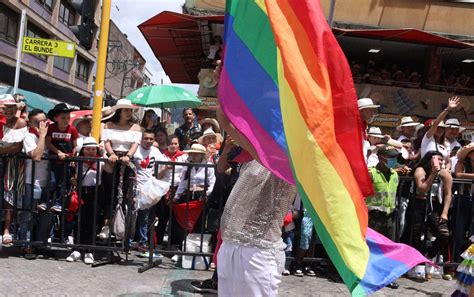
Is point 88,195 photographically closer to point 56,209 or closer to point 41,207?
point 56,209

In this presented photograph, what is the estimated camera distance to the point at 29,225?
603cm

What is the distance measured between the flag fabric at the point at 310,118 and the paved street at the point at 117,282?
3133mm

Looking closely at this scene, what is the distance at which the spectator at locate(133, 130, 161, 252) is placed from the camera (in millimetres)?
6492

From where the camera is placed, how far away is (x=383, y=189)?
19.7 feet

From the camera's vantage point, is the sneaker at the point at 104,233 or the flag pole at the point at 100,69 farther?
the flag pole at the point at 100,69

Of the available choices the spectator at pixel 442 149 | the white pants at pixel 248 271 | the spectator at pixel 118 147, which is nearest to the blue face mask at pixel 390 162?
the spectator at pixel 442 149

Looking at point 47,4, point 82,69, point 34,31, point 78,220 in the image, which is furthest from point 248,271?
point 82,69

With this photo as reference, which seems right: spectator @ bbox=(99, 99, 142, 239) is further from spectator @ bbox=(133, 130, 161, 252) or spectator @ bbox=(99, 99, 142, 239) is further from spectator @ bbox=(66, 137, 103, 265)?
spectator @ bbox=(133, 130, 161, 252)

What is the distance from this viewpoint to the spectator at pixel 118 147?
19.9 ft

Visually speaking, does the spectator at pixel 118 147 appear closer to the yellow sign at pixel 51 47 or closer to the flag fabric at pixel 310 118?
the flag fabric at pixel 310 118

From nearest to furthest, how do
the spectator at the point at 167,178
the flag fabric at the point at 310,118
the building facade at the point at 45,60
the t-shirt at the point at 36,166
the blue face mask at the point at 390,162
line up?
the flag fabric at the point at 310,118, the t-shirt at the point at 36,166, the blue face mask at the point at 390,162, the spectator at the point at 167,178, the building facade at the point at 45,60

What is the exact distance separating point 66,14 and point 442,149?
125 feet

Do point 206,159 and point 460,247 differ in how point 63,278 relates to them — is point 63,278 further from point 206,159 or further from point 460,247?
point 460,247

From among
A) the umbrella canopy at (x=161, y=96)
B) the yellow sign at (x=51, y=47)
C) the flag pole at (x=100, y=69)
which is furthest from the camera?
the yellow sign at (x=51, y=47)
